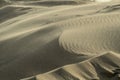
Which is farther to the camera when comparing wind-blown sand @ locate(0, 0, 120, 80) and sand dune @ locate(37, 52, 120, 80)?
wind-blown sand @ locate(0, 0, 120, 80)

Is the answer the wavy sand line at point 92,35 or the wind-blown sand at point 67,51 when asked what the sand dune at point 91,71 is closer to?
the wind-blown sand at point 67,51

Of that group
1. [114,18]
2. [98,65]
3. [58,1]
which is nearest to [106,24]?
[114,18]

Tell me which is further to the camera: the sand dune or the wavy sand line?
the wavy sand line

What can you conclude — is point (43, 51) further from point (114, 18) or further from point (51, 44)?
point (114, 18)

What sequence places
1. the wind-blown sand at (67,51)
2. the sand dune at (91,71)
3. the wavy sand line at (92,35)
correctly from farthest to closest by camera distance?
the wavy sand line at (92,35), the wind-blown sand at (67,51), the sand dune at (91,71)

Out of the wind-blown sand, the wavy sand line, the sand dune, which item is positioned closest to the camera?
the sand dune

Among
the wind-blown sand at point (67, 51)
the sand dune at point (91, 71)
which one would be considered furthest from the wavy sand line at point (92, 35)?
the sand dune at point (91, 71)

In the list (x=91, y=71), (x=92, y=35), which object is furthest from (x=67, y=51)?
(x=91, y=71)

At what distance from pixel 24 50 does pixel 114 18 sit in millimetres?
1630

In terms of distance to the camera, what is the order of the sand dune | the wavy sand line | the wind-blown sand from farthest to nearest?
the wavy sand line → the wind-blown sand → the sand dune

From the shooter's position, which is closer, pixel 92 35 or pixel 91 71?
pixel 91 71

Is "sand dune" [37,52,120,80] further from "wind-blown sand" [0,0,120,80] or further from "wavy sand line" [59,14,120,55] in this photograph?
"wavy sand line" [59,14,120,55]

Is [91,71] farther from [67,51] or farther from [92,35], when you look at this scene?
[92,35]

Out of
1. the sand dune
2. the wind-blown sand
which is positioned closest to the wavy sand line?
the wind-blown sand
